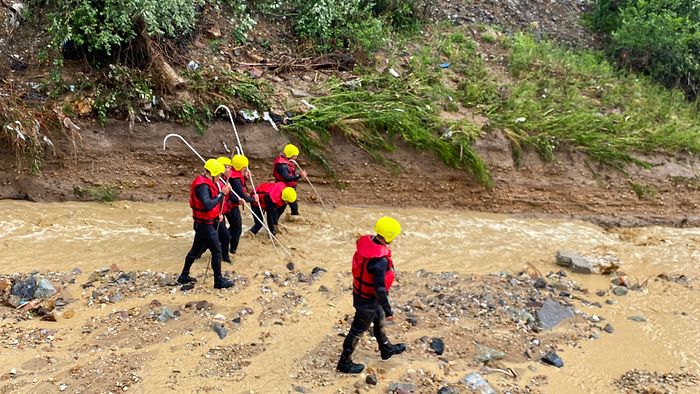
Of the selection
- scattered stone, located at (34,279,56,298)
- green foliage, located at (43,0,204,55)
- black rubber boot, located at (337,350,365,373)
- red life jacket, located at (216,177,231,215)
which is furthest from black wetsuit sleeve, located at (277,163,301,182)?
black rubber boot, located at (337,350,365,373)

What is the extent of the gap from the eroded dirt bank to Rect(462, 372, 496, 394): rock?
189 inches

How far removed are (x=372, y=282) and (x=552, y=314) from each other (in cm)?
265

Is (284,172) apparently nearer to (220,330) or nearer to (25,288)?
(220,330)

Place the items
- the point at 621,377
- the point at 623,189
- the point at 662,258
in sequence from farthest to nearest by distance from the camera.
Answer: the point at 623,189 → the point at 662,258 → the point at 621,377

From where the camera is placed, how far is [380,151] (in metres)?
9.53

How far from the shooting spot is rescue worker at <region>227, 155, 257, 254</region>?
7.01m

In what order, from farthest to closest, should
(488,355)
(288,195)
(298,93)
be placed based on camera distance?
(298,93) < (288,195) < (488,355)

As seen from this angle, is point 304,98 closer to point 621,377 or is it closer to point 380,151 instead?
point 380,151

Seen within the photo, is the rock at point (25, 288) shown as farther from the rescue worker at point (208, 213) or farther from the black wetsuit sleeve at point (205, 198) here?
the black wetsuit sleeve at point (205, 198)

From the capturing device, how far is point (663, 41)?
12305 mm

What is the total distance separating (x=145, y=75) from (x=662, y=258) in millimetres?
8547

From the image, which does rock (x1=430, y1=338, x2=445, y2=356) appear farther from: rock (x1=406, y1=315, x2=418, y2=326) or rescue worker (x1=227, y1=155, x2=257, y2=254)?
rescue worker (x1=227, y1=155, x2=257, y2=254)

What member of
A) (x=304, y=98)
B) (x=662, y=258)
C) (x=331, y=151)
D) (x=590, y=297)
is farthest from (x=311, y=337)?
(x=662, y=258)

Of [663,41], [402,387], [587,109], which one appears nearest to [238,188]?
[402,387]
